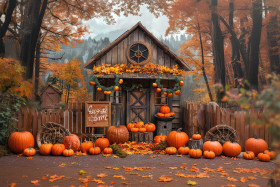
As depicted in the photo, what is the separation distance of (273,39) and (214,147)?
13.6 m

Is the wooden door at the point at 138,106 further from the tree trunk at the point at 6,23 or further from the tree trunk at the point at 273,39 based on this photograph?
the tree trunk at the point at 273,39

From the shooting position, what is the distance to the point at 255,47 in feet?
51.1

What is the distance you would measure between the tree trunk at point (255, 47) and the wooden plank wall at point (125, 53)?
659 cm

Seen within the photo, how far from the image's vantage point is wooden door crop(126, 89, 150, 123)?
11.1 m

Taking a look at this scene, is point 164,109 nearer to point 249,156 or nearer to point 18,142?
point 249,156

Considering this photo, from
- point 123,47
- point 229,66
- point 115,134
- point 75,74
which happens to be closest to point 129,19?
point 75,74

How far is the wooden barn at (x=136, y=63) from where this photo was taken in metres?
11.1

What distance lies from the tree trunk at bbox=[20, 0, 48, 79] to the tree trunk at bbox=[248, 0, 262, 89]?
13.3 meters

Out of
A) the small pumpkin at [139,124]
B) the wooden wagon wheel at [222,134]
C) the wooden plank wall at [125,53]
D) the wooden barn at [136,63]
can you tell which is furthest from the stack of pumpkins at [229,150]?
the wooden plank wall at [125,53]

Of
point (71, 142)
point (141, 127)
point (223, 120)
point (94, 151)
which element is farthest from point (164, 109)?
point (71, 142)

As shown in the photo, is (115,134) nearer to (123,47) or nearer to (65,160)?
(65,160)

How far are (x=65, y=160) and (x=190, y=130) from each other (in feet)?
18.6

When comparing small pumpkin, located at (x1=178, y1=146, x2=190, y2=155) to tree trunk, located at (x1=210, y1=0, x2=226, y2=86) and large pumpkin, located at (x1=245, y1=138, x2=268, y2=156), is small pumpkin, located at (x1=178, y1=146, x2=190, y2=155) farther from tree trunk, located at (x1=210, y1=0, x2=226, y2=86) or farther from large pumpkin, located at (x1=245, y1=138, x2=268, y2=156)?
tree trunk, located at (x1=210, y1=0, x2=226, y2=86)

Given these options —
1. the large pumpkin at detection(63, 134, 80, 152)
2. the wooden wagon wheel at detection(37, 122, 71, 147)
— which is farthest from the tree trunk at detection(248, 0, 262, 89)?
the wooden wagon wheel at detection(37, 122, 71, 147)
